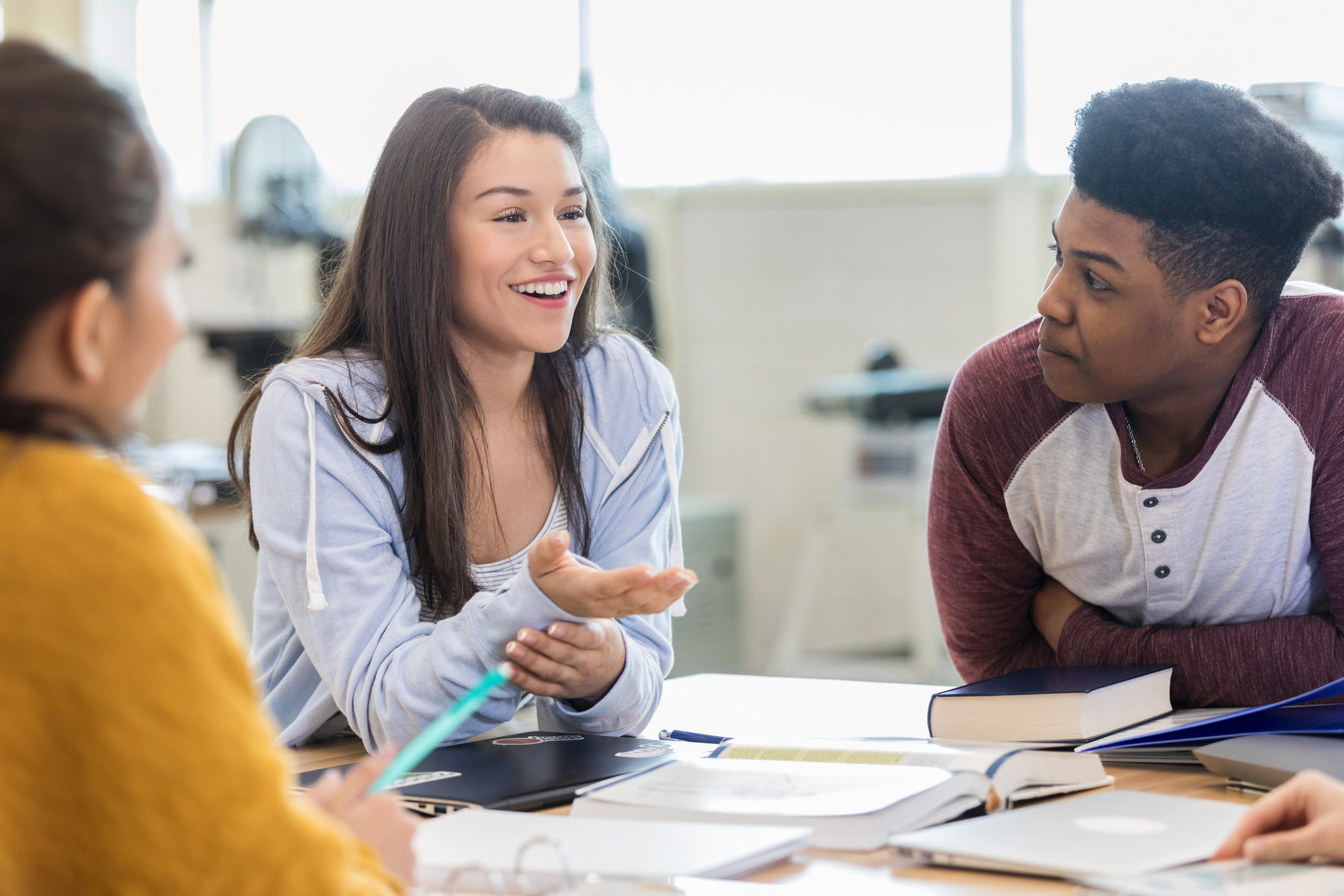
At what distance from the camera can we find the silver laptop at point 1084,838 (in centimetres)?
77

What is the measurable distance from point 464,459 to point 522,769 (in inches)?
17.1

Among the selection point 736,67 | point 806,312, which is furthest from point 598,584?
point 736,67

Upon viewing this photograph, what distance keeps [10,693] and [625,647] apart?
29.2 inches

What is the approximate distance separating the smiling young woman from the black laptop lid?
0.07m

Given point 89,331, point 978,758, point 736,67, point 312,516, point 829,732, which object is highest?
point 736,67

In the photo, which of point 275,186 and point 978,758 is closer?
Answer: point 978,758

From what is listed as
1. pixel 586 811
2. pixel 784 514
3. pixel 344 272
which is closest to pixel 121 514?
pixel 586 811

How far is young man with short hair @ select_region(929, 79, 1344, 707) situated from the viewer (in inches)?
48.1

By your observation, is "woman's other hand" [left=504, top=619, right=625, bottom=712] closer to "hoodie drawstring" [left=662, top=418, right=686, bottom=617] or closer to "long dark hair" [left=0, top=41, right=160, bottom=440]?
"hoodie drawstring" [left=662, top=418, right=686, bottom=617]

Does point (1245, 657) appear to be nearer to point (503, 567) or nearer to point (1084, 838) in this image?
point (1084, 838)

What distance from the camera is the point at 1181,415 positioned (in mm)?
1337

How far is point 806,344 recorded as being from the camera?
409 cm

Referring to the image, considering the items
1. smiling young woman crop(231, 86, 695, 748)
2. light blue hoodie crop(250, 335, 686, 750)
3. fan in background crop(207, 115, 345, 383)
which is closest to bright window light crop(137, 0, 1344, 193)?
fan in background crop(207, 115, 345, 383)

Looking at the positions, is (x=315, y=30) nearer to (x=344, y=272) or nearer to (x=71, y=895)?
(x=344, y=272)
